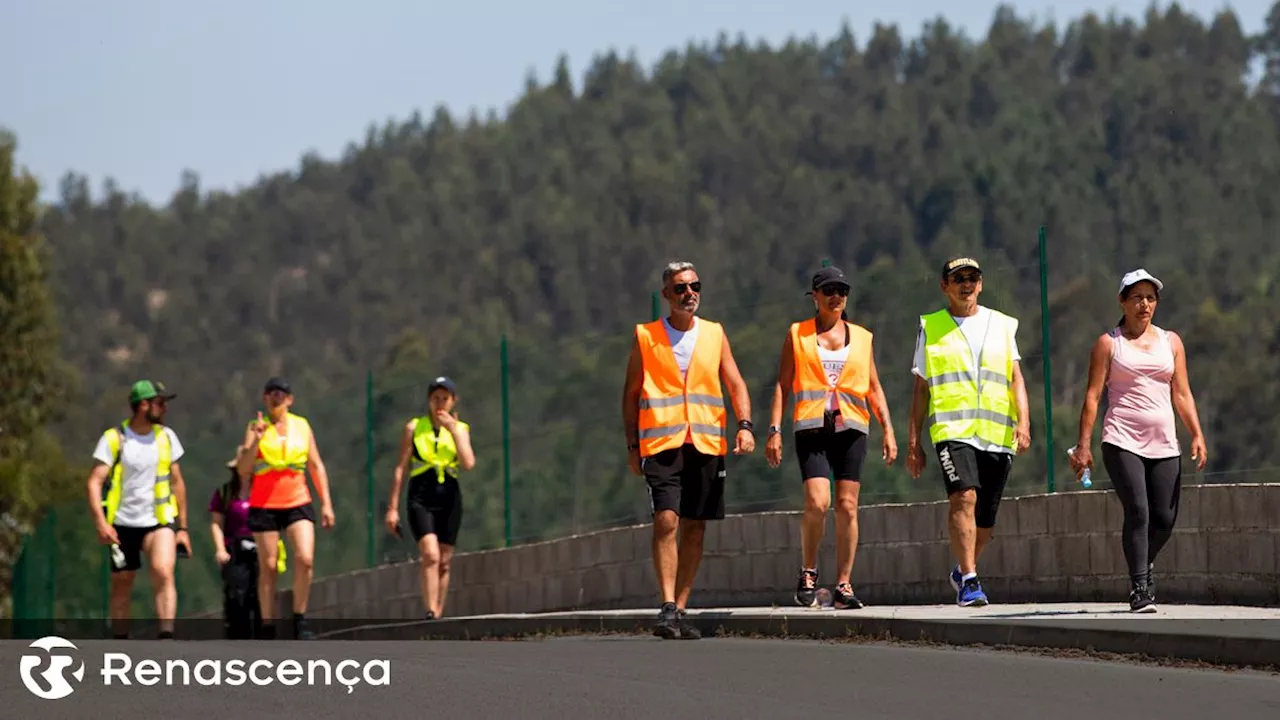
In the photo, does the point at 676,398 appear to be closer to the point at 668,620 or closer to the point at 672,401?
the point at 672,401

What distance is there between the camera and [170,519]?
1725cm

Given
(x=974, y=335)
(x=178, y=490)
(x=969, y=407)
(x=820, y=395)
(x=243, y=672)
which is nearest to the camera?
(x=243, y=672)

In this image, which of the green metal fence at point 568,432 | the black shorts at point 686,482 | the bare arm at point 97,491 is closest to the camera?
the black shorts at point 686,482

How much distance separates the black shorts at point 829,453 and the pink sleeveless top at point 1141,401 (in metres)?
1.69

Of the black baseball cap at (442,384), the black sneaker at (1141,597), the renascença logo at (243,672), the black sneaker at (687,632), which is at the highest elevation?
the black baseball cap at (442,384)

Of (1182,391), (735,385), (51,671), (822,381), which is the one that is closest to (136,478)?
(735,385)

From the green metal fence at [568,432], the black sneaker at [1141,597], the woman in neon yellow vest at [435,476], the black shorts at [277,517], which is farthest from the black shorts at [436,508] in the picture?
the black sneaker at [1141,597]

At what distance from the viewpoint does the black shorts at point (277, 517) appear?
18.2m

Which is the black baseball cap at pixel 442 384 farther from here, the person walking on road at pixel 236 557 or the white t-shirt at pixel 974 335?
Result: the white t-shirt at pixel 974 335

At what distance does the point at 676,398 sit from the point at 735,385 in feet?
1.45

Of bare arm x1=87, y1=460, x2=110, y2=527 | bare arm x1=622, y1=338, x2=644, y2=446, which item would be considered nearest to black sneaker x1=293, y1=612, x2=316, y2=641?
bare arm x1=87, y1=460, x2=110, y2=527

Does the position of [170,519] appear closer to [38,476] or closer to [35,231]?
[38,476]

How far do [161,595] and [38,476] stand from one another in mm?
42541

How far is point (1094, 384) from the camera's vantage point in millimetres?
13352
